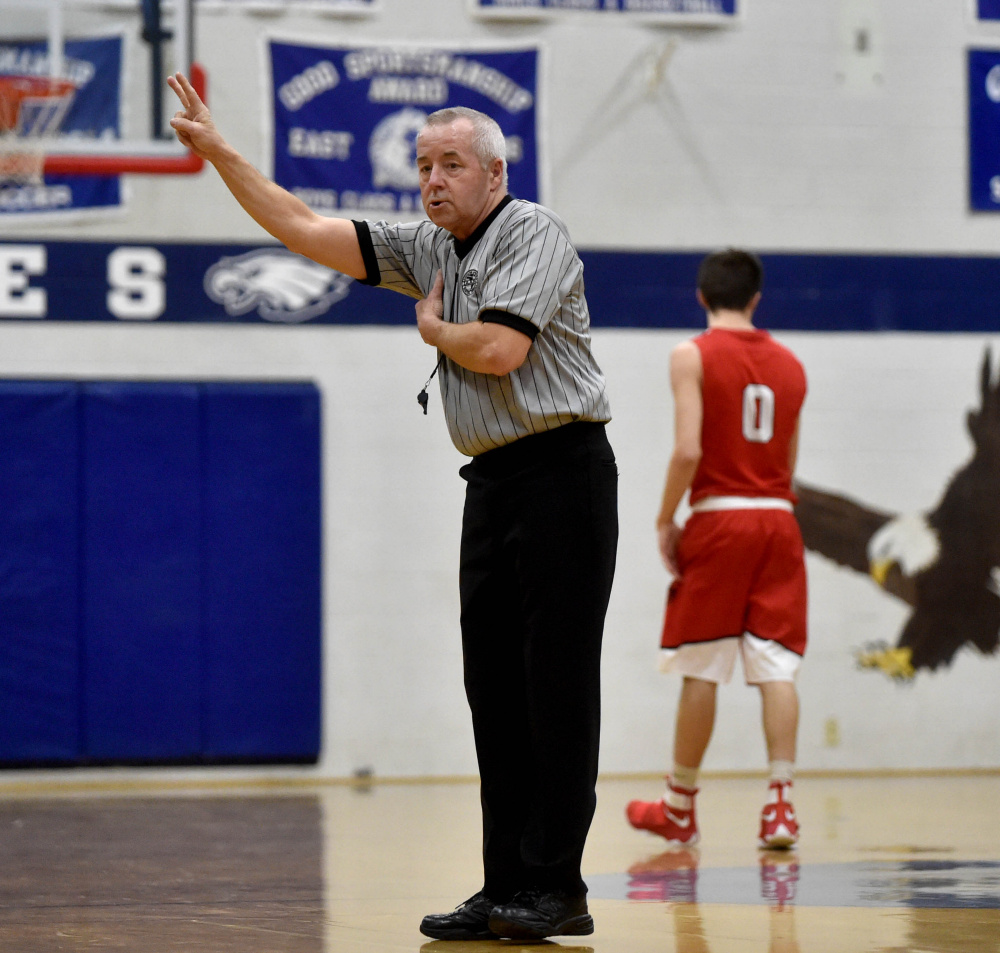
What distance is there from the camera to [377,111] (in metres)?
8.16

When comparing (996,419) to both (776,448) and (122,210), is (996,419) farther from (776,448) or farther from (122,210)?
(122,210)

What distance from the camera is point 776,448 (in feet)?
16.5

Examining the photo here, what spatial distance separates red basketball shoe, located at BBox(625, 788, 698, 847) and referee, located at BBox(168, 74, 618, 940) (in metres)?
1.83

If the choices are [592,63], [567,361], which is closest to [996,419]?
[592,63]

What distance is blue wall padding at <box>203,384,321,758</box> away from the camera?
7.74 metres

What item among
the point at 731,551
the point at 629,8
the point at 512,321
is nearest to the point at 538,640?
the point at 512,321

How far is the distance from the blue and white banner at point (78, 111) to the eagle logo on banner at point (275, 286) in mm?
694

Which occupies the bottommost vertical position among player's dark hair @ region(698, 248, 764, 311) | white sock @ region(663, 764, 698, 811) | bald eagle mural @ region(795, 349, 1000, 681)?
white sock @ region(663, 764, 698, 811)

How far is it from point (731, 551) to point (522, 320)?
205cm

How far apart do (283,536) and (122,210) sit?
1.96 m

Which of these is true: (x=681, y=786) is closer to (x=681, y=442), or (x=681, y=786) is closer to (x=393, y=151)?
(x=681, y=442)

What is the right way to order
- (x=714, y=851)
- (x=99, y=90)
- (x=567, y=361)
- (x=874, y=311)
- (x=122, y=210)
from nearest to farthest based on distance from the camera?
1. (x=567, y=361)
2. (x=714, y=851)
3. (x=99, y=90)
4. (x=122, y=210)
5. (x=874, y=311)

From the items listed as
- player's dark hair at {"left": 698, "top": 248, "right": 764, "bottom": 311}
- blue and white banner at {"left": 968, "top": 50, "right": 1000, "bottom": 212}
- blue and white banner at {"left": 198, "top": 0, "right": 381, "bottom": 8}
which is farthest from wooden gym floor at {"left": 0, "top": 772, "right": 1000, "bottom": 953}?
blue and white banner at {"left": 198, "top": 0, "right": 381, "bottom": 8}

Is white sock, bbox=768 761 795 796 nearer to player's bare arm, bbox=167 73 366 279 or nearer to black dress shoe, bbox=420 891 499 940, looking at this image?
black dress shoe, bbox=420 891 499 940
